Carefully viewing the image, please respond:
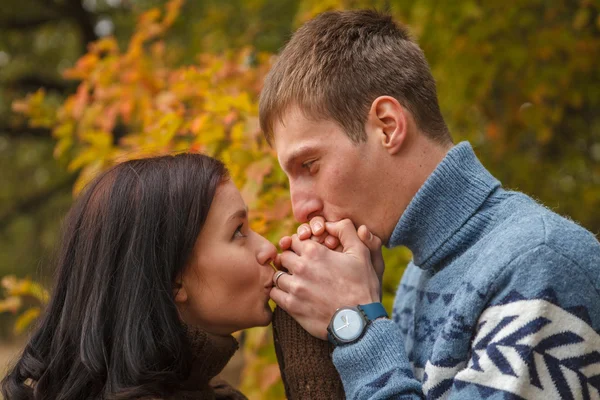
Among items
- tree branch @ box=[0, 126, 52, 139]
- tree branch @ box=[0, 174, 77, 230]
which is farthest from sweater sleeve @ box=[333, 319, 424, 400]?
tree branch @ box=[0, 174, 77, 230]

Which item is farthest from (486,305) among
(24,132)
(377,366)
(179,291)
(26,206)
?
(26,206)

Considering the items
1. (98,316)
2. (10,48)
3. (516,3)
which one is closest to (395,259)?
(98,316)

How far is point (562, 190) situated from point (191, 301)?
443 cm

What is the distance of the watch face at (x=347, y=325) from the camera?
2049 millimetres

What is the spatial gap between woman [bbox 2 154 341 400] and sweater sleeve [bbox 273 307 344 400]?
28 mm

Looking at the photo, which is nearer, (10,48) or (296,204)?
(296,204)

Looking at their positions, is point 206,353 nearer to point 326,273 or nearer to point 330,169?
point 326,273

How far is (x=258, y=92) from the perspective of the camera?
12.1ft

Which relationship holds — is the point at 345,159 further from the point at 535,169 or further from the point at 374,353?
the point at 535,169

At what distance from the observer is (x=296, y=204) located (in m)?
2.36

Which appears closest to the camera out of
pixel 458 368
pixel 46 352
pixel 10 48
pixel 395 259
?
pixel 458 368

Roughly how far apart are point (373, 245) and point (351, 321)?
1.02 feet

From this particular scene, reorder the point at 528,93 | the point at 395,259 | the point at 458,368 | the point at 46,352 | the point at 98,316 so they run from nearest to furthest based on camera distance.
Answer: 1. the point at 458,368
2. the point at 98,316
3. the point at 46,352
4. the point at 395,259
5. the point at 528,93

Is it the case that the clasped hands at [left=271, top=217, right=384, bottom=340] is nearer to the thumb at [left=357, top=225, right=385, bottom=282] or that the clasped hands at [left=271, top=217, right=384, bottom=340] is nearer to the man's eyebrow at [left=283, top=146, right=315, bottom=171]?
the thumb at [left=357, top=225, right=385, bottom=282]
